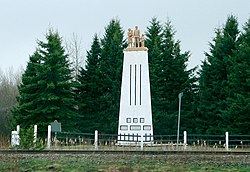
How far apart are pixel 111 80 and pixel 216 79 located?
844 cm

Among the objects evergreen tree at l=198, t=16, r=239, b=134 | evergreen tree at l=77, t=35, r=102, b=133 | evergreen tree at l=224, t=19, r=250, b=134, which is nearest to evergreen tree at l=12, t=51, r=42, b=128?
evergreen tree at l=77, t=35, r=102, b=133

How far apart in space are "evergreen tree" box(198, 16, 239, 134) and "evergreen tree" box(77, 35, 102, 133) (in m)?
8.53

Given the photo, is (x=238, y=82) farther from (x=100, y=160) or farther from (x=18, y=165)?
(x=18, y=165)

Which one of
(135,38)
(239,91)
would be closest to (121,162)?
(135,38)

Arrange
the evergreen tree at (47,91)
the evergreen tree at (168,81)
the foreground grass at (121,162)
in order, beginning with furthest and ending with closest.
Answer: the evergreen tree at (168,81) < the evergreen tree at (47,91) < the foreground grass at (121,162)

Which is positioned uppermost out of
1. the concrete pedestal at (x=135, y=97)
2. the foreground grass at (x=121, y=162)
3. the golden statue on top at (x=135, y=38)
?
the golden statue on top at (x=135, y=38)

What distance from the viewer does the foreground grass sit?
1489 centimetres

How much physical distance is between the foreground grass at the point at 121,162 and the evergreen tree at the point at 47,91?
15.5 m

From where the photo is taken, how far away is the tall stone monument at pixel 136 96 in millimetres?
26812

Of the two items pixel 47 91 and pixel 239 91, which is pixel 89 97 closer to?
pixel 47 91

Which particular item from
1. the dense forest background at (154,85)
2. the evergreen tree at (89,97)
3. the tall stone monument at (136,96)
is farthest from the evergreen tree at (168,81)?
the tall stone monument at (136,96)

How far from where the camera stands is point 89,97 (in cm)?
3700

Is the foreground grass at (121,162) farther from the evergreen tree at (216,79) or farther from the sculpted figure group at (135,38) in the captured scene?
the evergreen tree at (216,79)

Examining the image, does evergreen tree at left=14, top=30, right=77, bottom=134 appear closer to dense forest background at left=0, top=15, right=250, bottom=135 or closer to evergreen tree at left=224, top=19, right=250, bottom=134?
dense forest background at left=0, top=15, right=250, bottom=135
